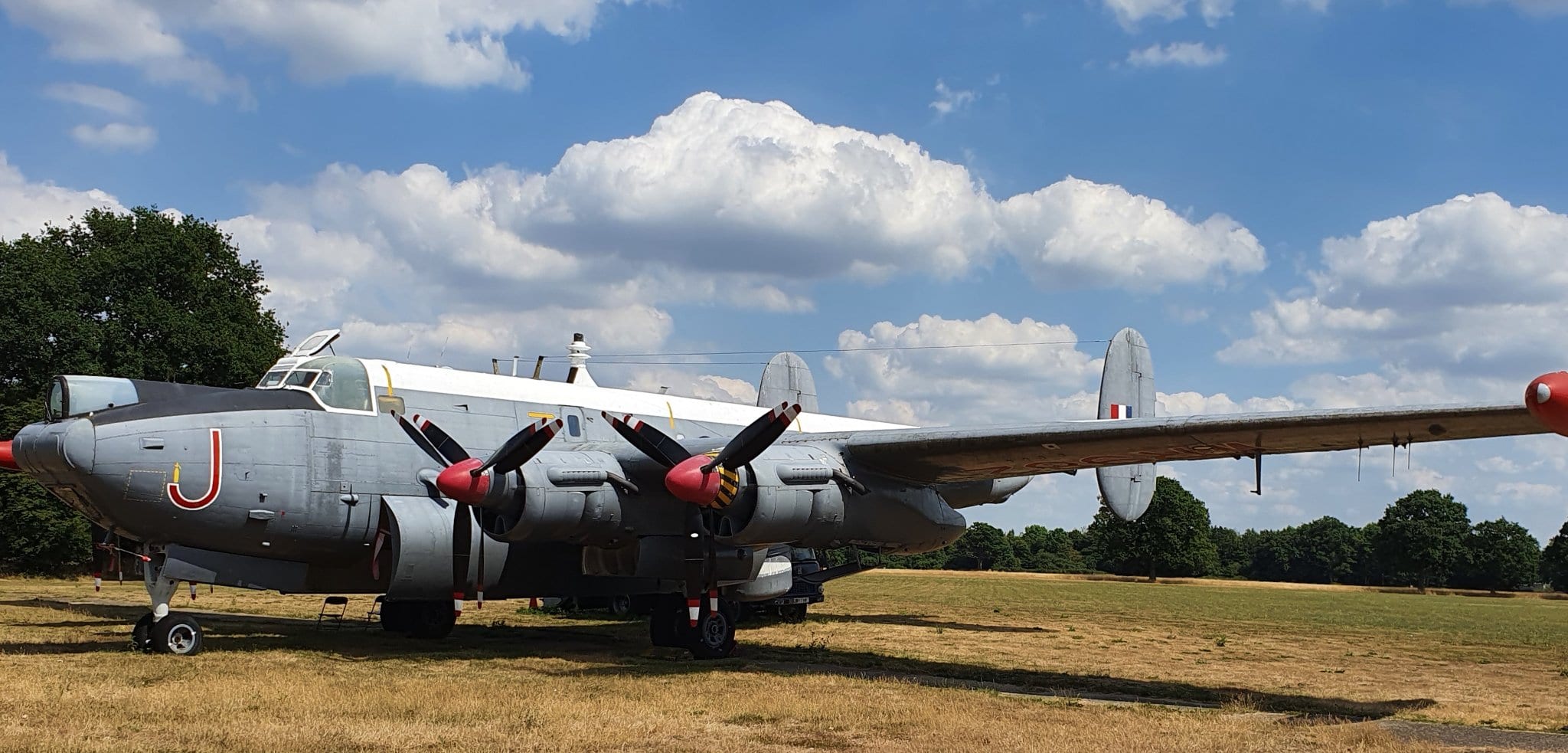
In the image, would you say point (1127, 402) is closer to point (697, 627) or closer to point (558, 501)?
point (697, 627)

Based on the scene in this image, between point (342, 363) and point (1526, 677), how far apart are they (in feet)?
52.7

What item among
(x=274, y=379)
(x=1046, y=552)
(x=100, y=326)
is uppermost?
(x=100, y=326)

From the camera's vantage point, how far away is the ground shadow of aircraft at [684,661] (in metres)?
12.6

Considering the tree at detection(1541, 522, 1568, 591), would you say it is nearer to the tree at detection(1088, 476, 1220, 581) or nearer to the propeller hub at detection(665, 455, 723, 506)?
the tree at detection(1088, 476, 1220, 581)

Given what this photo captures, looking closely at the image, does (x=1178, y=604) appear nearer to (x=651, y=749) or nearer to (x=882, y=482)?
(x=882, y=482)

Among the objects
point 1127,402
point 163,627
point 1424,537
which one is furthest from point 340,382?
point 1424,537

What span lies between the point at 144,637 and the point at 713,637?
259 inches

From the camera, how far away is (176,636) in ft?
44.5

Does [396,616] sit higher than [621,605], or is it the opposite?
[396,616]

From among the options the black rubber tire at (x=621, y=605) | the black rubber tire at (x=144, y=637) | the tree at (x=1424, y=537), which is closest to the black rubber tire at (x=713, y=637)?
the black rubber tire at (x=621, y=605)

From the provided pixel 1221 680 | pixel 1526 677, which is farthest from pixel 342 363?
pixel 1526 677

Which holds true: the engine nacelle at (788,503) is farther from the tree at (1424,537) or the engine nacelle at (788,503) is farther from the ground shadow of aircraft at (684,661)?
the tree at (1424,537)

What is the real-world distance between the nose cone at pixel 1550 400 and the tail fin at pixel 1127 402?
48.4 feet

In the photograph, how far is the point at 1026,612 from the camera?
2956 centimetres
